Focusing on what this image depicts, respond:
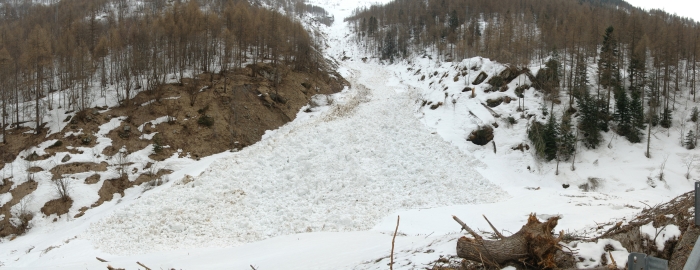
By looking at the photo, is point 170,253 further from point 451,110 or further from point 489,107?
point 489,107

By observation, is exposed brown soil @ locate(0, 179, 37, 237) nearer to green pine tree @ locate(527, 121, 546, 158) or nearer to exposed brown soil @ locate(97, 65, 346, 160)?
exposed brown soil @ locate(97, 65, 346, 160)

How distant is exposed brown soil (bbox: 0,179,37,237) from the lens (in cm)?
1675

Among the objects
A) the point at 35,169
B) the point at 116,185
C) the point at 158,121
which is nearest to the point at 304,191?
the point at 116,185

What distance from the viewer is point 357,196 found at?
1582 centimetres

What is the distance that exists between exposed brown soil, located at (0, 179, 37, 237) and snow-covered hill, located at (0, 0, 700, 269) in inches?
26.4

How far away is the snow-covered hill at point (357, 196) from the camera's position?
33.8 ft

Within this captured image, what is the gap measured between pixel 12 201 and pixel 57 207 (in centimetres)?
284

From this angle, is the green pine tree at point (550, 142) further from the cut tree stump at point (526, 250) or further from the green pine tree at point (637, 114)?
the cut tree stump at point (526, 250)

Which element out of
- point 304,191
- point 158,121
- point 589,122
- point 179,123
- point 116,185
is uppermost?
point 589,122

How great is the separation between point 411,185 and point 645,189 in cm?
1635

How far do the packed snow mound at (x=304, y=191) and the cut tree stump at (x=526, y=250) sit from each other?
882 centimetres

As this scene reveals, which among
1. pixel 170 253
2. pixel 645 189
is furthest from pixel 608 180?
pixel 170 253

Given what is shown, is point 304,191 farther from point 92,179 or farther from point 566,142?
point 566,142

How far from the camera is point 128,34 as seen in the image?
40.7 metres
